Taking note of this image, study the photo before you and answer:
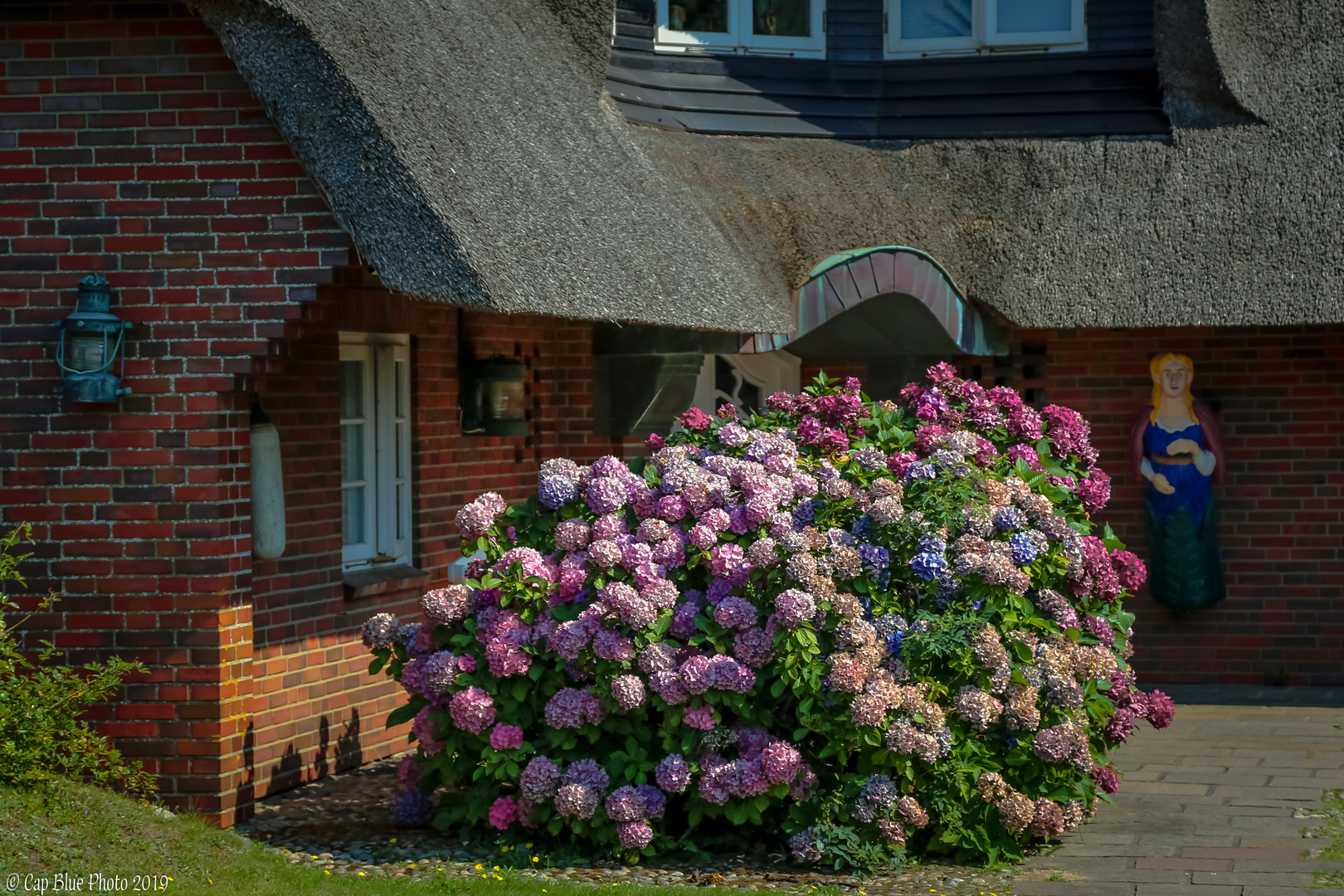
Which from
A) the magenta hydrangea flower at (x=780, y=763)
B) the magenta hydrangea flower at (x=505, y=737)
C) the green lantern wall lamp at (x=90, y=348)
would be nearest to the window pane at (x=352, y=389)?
the green lantern wall lamp at (x=90, y=348)

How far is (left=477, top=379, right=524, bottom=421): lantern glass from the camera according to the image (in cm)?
848

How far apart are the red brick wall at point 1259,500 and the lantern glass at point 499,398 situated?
404cm

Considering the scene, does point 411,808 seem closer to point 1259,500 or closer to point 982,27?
point 1259,500

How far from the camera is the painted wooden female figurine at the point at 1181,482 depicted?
32.0ft

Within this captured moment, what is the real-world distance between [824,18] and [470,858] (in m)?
7.11

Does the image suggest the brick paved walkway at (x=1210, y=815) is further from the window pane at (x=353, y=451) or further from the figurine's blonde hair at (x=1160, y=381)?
the window pane at (x=353, y=451)

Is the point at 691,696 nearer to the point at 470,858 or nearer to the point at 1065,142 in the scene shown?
the point at 470,858

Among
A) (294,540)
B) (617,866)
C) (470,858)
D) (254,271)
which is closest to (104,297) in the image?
(254,271)

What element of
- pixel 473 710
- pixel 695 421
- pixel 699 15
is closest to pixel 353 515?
pixel 695 421

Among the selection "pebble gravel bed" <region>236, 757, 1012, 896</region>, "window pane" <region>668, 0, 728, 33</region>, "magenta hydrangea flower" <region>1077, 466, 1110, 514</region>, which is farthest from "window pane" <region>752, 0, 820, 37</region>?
"pebble gravel bed" <region>236, 757, 1012, 896</region>

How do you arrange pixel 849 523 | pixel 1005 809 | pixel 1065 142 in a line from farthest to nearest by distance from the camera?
pixel 1065 142 → pixel 849 523 → pixel 1005 809

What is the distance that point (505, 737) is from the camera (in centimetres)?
577

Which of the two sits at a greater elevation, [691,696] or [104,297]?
[104,297]

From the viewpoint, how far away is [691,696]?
5664 mm
